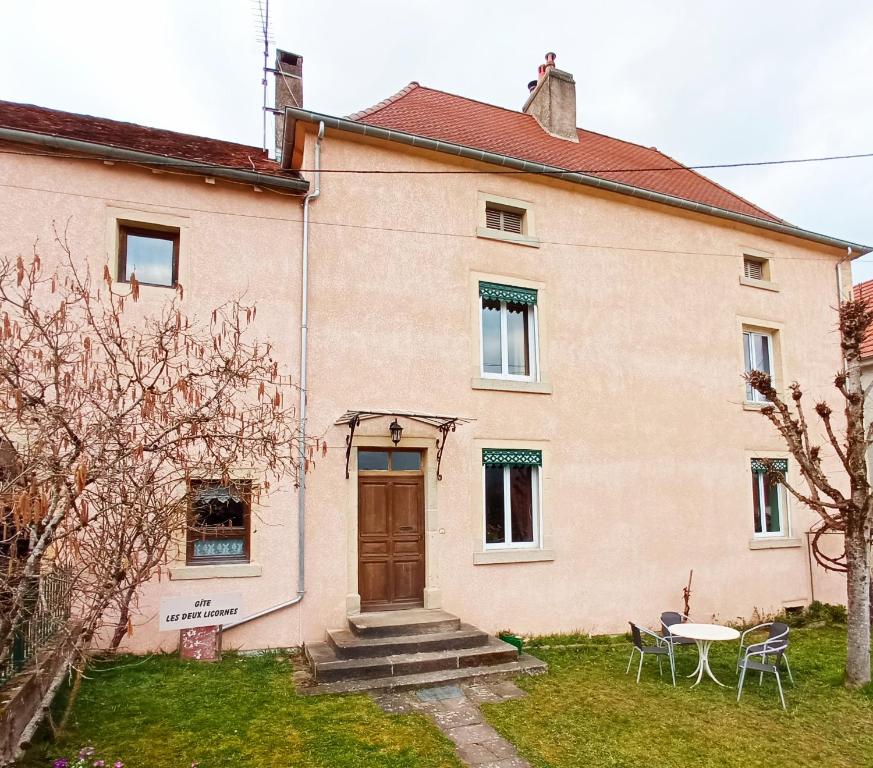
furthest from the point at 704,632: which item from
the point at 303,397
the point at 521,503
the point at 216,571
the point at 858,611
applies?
the point at 216,571

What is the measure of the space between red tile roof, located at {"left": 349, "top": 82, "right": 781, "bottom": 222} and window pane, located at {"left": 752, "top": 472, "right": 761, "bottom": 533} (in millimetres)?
5366

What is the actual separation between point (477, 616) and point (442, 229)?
586cm

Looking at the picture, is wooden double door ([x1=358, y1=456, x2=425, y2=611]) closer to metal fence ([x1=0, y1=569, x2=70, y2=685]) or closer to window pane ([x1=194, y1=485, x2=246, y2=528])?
window pane ([x1=194, y1=485, x2=246, y2=528])

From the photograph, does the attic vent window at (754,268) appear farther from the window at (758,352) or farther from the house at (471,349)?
the window at (758,352)

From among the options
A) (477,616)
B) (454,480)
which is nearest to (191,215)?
(454,480)

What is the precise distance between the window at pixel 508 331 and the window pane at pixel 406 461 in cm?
175

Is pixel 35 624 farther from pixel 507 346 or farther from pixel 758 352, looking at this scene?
pixel 758 352

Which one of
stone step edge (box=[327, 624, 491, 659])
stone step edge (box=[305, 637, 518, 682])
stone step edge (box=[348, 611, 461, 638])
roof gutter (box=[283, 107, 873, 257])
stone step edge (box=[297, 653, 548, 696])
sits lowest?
stone step edge (box=[297, 653, 548, 696])

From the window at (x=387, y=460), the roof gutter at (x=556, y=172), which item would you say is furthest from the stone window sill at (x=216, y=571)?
the roof gutter at (x=556, y=172)

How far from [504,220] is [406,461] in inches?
171

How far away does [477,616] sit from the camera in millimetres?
9070

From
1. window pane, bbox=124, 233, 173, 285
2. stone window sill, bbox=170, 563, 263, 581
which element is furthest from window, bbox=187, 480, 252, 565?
window pane, bbox=124, 233, 173, 285

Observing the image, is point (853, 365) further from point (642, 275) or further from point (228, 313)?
point (228, 313)

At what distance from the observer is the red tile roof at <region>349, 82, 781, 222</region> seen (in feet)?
34.9
